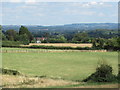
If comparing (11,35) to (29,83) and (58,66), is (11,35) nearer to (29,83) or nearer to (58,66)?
(58,66)

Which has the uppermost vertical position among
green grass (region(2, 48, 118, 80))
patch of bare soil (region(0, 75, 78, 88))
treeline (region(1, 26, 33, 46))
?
treeline (region(1, 26, 33, 46))

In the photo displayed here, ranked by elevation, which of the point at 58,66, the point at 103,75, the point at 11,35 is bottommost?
the point at 58,66

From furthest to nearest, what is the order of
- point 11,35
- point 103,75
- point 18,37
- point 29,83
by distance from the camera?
point 11,35 → point 18,37 → point 103,75 → point 29,83

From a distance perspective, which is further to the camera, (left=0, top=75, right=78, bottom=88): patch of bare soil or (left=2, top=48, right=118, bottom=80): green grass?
(left=2, top=48, right=118, bottom=80): green grass

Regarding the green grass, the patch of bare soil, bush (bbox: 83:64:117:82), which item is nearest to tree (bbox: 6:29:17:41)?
the green grass

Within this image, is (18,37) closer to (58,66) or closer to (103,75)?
(58,66)

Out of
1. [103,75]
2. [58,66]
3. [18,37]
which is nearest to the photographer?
[103,75]

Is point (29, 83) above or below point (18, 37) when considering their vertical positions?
below

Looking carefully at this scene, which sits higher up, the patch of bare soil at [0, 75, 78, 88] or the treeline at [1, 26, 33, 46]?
the treeline at [1, 26, 33, 46]

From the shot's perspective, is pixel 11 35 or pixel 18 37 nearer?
pixel 18 37

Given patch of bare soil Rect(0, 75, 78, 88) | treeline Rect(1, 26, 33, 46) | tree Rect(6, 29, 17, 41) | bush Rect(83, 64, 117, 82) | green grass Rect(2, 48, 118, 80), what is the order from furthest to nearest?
tree Rect(6, 29, 17, 41), treeline Rect(1, 26, 33, 46), green grass Rect(2, 48, 118, 80), bush Rect(83, 64, 117, 82), patch of bare soil Rect(0, 75, 78, 88)

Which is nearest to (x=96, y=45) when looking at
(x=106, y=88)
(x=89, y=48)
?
(x=89, y=48)

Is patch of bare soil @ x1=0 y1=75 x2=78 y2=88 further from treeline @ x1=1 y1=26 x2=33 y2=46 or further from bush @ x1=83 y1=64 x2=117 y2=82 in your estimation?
treeline @ x1=1 y1=26 x2=33 y2=46

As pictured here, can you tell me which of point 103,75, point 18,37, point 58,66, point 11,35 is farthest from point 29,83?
point 11,35
